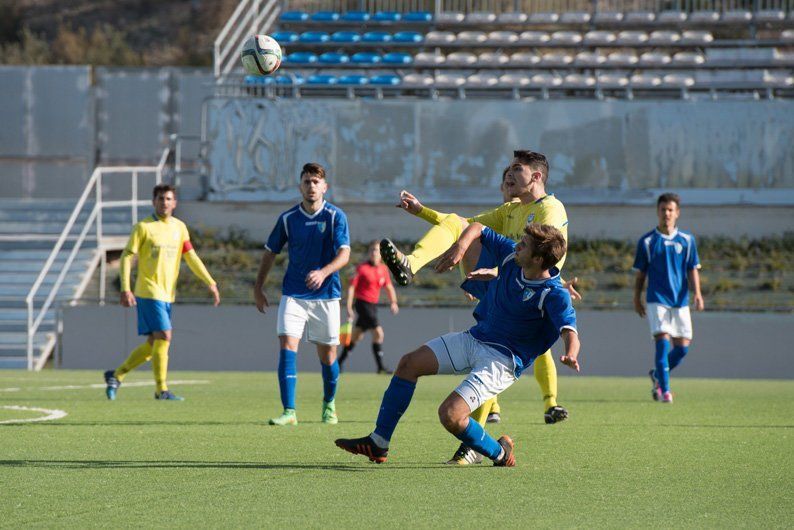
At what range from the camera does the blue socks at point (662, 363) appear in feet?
43.7

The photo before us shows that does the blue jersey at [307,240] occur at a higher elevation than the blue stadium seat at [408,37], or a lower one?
lower

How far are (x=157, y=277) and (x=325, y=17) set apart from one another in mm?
18633

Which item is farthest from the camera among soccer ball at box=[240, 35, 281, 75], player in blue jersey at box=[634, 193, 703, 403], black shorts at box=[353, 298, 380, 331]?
black shorts at box=[353, 298, 380, 331]

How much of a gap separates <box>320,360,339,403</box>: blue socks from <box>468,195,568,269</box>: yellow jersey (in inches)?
89.7

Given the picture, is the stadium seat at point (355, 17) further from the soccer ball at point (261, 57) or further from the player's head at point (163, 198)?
the player's head at point (163, 198)

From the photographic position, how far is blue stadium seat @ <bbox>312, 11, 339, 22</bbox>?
3028 centimetres

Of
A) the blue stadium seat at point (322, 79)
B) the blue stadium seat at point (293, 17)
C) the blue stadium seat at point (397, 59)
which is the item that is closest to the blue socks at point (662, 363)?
the blue stadium seat at point (322, 79)

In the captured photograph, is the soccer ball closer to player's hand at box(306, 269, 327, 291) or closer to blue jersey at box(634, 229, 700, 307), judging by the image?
player's hand at box(306, 269, 327, 291)

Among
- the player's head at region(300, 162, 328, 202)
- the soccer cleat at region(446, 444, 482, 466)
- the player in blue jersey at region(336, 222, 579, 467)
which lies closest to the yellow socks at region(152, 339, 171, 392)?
the player's head at region(300, 162, 328, 202)

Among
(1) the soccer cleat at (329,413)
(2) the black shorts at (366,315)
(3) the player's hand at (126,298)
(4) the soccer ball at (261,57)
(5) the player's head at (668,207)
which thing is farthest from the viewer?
(2) the black shorts at (366,315)

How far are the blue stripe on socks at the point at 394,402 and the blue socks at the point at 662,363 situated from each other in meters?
6.90

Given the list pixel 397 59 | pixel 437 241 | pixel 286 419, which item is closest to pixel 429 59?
pixel 397 59

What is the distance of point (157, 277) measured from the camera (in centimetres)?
1274

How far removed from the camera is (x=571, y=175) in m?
27.0
